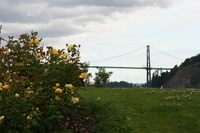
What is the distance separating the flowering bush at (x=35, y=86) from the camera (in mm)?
3965

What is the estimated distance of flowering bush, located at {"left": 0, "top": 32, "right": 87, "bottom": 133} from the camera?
13.0ft

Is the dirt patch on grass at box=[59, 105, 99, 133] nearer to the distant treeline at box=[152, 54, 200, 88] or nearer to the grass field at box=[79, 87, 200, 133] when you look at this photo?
the grass field at box=[79, 87, 200, 133]

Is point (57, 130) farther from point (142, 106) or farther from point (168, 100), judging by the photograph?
point (168, 100)

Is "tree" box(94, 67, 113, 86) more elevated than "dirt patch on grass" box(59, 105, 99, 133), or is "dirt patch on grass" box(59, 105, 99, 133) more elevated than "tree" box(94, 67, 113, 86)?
"tree" box(94, 67, 113, 86)

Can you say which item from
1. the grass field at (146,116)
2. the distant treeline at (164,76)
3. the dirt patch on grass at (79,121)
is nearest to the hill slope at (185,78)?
the distant treeline at (164,76)

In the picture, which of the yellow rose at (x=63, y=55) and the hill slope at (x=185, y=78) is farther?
the hill slope at (x=185, y=78)

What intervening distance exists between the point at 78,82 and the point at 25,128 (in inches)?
78.2

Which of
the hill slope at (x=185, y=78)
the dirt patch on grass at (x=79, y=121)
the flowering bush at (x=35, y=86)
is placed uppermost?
the hill slope at (x=185, y=78)

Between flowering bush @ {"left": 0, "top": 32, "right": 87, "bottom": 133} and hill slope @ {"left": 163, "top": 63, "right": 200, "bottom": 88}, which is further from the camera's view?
hill slope @ {"left": 163, "top": 63, "right": 200, "bottom": 88}

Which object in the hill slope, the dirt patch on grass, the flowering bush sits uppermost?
the hill slope

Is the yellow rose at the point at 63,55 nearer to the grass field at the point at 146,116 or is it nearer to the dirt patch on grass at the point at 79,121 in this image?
the dirt patch on grass at the point at 79,121

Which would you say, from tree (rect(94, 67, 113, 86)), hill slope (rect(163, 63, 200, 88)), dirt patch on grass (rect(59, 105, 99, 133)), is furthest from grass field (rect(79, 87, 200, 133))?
hill slope (rect(163, 63, 200, 88))

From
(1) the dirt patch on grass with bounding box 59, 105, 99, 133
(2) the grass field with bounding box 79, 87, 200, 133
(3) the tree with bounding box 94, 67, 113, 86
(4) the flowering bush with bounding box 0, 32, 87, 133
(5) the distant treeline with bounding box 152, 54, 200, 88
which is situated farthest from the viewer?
(5) the distant treeline with bounding box 152, 54, 200, 88

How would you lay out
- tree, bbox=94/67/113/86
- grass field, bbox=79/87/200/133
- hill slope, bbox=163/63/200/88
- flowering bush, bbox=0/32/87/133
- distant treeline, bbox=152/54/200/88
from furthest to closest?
1. distant treeline, bbox=152/54/200/88
2. hill slope, bbox=163/63/200/88
3. tree, bbox=94/67/113/86
4. grass field, bbox=79/87/200/133
5. flowering bush, bbox=0/32/87/133
